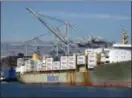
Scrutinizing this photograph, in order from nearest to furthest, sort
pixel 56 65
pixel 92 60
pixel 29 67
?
pixel 92 60, pixel 56 65, pixel 29 67

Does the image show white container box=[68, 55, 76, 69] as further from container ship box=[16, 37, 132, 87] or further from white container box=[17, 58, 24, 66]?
white container box=[17, 58, 24, 66]

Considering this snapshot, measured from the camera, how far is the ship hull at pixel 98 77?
3119 centimetres

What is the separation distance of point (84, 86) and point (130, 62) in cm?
450

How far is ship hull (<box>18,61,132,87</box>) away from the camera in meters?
31.2

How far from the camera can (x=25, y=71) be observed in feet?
144

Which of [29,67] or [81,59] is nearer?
[81,59]

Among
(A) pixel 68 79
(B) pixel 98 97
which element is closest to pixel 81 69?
(A) pixel 68 79

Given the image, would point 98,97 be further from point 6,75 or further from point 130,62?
point 6,75

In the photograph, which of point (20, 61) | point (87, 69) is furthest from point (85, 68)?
point (20, 61)

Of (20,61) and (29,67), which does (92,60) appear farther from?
(20,61)

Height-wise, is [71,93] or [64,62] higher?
[64,62]

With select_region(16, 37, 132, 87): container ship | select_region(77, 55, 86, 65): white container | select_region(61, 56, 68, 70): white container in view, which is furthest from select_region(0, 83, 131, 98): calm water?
select_region(61, 56, 68, 70): white container

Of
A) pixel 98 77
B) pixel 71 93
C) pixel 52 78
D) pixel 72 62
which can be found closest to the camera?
pixel 71 93

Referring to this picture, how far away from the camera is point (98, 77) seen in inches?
1284
